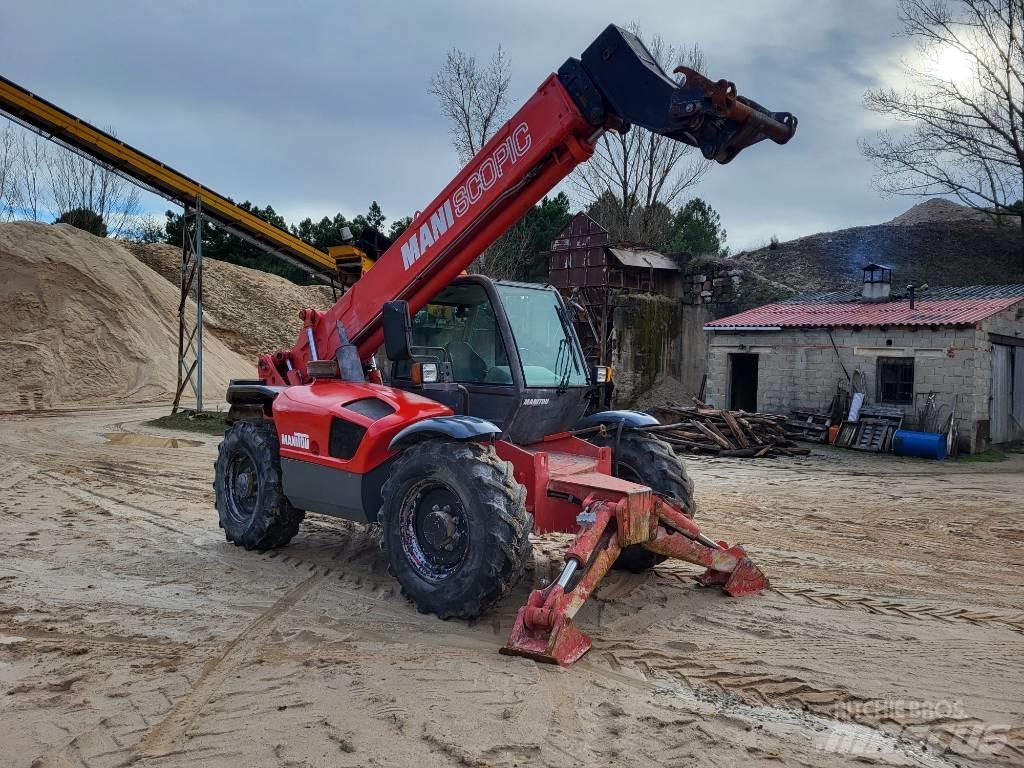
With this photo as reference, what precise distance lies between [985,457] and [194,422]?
16.7 metres

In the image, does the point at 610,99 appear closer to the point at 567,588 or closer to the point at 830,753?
the point at 567,588

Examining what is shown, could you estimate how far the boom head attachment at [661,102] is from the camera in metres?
4.76

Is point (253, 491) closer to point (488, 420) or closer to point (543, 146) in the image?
point (488, 420)

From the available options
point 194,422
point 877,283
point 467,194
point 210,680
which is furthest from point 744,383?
point 210,680

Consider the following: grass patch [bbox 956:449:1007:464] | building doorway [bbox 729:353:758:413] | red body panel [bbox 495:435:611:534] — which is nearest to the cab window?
red body panel [bbox 495:435:611:534]

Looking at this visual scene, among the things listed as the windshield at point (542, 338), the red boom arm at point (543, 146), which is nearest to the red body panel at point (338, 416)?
the red boom arm at point (543, 146)

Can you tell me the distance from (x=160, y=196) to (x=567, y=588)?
16.9m

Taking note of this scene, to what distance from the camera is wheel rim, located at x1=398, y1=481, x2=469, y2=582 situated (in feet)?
16.4

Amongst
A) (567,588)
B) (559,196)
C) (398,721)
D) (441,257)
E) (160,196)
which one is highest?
(559,196)

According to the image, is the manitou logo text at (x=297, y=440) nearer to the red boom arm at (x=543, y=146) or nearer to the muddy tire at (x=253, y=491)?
the muddy tire at (x=253, y=491)

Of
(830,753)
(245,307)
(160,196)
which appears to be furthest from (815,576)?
(245,307)

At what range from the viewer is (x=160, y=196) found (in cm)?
1820

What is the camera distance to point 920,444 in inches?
637

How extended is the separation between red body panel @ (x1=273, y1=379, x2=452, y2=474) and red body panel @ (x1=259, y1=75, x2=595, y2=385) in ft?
2.24
